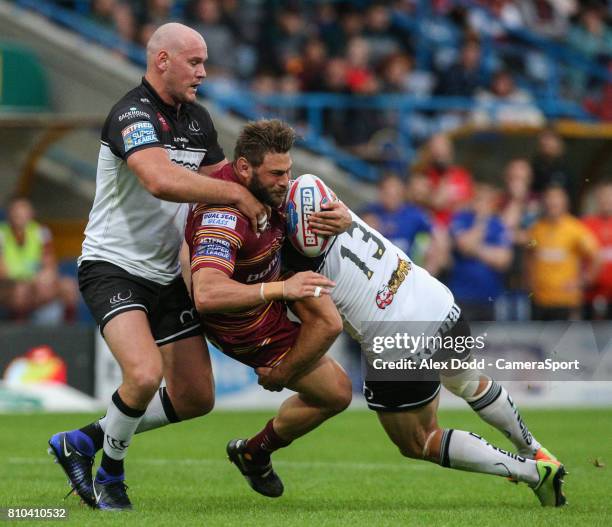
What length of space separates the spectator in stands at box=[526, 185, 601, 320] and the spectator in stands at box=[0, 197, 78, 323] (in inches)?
202

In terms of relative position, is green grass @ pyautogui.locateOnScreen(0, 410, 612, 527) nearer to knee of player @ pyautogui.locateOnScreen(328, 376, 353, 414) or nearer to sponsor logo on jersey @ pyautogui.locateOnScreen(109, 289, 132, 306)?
knee of player @ pyautogui.locateOnScreen(328, 376, 353, 414)

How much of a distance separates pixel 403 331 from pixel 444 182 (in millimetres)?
7494

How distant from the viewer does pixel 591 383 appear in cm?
1379

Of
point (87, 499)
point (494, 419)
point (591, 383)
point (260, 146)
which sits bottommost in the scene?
point (591, 383)

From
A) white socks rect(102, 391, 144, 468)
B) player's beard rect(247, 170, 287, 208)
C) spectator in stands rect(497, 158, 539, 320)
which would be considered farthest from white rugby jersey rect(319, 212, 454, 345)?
spectator in stands rect(497, 158, 539, 320)

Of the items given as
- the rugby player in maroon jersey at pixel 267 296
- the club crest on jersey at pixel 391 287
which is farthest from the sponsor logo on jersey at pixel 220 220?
the club crest on jersey at pixel 391 287

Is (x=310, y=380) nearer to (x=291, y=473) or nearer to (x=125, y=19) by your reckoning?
(x=291, y=473)

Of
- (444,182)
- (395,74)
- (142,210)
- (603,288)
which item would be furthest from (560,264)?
(142,210)

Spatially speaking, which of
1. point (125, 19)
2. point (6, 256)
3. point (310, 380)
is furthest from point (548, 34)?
point (310, 380)

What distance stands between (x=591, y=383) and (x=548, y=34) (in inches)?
334

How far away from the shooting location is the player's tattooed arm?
21.0ft

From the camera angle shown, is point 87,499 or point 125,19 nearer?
point 87,499

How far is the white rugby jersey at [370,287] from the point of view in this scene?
671 cm

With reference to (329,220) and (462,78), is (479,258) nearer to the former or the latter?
(462,78)
